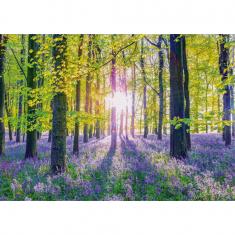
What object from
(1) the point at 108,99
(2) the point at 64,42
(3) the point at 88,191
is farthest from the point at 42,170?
(1) the point at 108,99

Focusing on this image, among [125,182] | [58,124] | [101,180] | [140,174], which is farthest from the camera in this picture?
[58,124]

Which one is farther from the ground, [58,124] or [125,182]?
[58,124]

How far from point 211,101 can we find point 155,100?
577 cm

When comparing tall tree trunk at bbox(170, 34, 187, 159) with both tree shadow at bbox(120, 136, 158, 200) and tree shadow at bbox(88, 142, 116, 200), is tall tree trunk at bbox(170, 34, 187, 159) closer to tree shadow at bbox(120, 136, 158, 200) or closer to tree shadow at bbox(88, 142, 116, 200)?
tree shadow at bbox(120, 136, 158, 200)

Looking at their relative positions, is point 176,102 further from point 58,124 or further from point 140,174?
point 58,124

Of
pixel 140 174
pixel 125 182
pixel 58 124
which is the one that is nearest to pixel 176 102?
pixel 140 174

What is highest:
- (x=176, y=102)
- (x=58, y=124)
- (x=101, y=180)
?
(x=176, y=102)

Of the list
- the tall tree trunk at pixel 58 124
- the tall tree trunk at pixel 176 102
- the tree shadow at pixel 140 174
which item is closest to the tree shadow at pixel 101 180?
the tree shadow at pixel 140 174

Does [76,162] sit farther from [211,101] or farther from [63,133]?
[211,101]

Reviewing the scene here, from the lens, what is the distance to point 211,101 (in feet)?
43.0

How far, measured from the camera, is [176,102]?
28.7 ft

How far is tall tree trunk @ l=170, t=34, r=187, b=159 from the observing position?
336 inches

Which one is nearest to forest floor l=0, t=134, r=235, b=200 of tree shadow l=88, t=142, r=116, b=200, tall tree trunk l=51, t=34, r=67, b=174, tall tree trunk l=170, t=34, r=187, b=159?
tree shadow l=88, t=142, r=116, b=200
